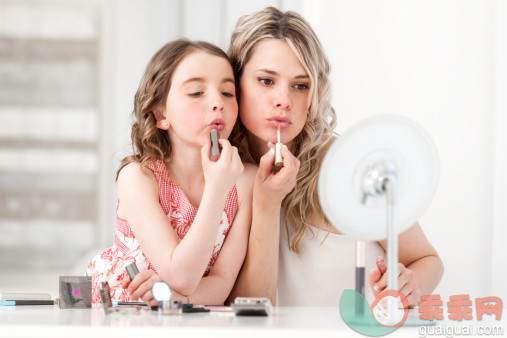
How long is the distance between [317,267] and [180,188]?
1.29ft

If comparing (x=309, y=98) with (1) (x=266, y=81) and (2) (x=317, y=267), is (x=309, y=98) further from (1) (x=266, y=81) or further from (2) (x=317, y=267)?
(2) (x=317, y=267)

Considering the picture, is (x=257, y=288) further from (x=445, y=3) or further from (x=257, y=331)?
(x=445, y=3)

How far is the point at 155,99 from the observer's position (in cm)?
149

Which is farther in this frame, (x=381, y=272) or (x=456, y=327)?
(x=381, y=272)

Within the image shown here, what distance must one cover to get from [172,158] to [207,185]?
0.31 meters

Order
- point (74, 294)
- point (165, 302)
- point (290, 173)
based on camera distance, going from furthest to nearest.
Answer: point (290, 173) < point (74, 294) < point (165, 302)

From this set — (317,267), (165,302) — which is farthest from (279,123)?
(165,302)

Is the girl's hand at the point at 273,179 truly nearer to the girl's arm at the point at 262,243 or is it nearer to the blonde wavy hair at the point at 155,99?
the girl's arm at the point at 262,243

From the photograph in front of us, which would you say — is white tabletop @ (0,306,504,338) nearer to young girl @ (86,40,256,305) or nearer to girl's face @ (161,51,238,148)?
young girl @ (86,40,256,305)

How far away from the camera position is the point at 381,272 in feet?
3.46

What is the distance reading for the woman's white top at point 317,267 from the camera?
5.27 ft

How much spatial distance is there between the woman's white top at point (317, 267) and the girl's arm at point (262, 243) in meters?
0.14

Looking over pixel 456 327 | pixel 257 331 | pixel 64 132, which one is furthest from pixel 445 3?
pixel 64 132

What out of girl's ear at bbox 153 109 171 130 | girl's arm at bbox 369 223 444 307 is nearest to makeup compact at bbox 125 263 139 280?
girl's ear at bbox 153 109 171 130
